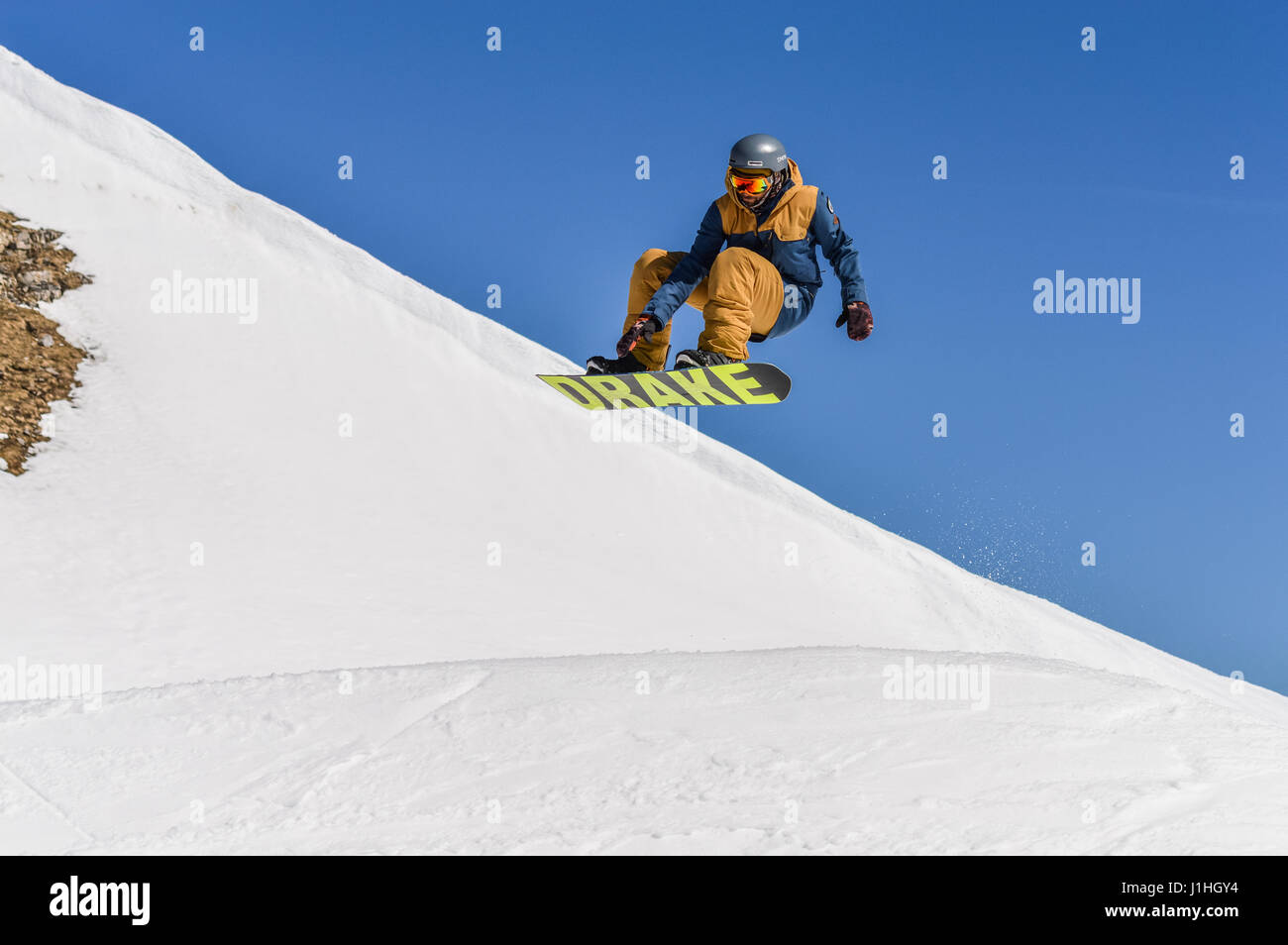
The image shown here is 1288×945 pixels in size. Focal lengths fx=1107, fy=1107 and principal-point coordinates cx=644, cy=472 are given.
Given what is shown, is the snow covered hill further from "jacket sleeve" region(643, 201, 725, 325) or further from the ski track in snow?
"jacket sleeve" region(643, 201, 725, 325)

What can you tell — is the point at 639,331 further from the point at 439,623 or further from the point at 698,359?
the point at 439,623

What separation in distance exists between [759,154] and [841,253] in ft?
3.65

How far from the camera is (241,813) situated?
5.32 meters

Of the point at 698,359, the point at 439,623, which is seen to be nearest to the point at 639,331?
the point at 698,359

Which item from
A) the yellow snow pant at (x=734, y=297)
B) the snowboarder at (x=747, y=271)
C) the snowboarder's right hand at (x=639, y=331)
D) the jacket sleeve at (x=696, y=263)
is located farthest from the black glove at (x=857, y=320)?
the snowboarder's right hand at (x=639, y=331)

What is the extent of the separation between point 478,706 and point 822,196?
418cm

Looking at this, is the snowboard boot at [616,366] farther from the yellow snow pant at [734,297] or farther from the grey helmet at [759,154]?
the grey helmet at [759,154]

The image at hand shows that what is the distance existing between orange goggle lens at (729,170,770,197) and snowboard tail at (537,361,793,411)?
1137 mm

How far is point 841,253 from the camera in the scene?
25.9 ft

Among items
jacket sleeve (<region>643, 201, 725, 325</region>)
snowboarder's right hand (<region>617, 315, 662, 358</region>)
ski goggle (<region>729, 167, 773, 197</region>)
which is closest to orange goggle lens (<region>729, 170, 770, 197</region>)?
ski goggle (<region>729, 167, 773, 197</region>)

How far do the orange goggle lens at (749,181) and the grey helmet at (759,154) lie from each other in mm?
69

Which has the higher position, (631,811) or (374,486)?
(374,486)
